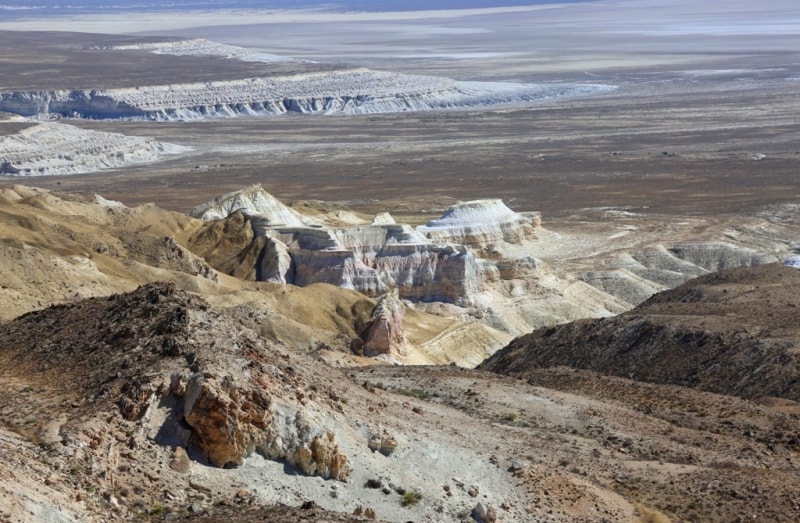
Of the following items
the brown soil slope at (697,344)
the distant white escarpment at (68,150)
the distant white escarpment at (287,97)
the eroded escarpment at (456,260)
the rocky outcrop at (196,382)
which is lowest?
the distant white escarpment at (287,97)

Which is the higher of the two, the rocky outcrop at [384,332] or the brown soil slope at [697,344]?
the brown soil slope at [697,344]

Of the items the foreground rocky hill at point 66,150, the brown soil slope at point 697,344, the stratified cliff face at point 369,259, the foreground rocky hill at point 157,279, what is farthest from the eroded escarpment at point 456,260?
the foreground rocky hill at point 66,150

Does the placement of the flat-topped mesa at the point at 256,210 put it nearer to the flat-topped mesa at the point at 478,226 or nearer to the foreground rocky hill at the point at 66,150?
the flat-topped mesa at the point at 478,226

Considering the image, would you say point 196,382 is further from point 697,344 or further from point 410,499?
point 697,344

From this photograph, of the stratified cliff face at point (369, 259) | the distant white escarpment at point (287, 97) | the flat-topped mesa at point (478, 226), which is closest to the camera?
the stratified cliff face at point (369, 259)

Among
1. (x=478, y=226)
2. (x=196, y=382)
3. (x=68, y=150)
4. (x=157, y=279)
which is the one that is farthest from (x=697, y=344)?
(x=68, y=150)

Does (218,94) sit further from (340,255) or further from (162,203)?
(340,255)

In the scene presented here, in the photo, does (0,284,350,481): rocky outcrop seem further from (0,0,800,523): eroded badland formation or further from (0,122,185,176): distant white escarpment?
(0,122,185,176): distant white escarpment

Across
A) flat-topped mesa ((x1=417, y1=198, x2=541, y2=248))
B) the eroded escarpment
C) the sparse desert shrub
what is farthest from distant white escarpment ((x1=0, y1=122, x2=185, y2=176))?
the sparse desert shrub
